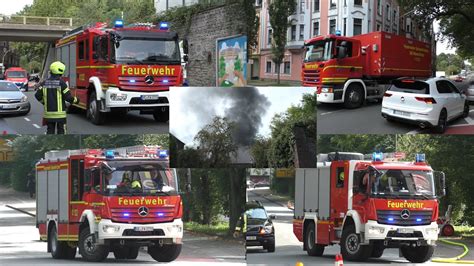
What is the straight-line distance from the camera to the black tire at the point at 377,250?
25.0 feet

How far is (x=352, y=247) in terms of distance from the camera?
7.80 meters

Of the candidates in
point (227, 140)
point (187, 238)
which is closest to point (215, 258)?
point (187, 238)

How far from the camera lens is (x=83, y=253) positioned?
25.0 ft

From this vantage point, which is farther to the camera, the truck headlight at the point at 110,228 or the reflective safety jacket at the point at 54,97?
the truck headlight at the point at 110,228

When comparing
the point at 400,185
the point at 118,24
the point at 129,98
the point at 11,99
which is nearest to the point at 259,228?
the point at 400,185

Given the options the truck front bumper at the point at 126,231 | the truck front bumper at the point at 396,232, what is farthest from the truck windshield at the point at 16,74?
the truck front bumper at the point at 396,232

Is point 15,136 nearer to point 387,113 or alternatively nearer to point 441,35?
point 387,113

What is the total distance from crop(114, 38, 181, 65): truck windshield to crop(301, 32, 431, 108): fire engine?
1157 millimetres

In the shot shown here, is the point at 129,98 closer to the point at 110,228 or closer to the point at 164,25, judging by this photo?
the point at 164,25

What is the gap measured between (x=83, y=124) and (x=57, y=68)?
22.0 inches

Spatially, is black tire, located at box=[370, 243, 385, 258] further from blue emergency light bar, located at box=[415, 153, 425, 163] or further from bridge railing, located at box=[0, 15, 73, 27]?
bridge railing, located at box=[0, 15, 73, 27]

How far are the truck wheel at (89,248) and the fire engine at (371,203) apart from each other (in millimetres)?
1950

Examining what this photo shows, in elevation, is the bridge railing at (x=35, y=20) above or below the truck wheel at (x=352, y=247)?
above

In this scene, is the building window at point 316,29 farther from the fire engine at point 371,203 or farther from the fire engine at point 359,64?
the fire engine at point 371,203
